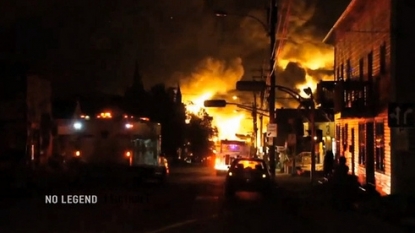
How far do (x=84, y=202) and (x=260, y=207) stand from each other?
18.4 feet

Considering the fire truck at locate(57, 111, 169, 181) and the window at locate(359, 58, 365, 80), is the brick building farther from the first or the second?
the fire truck at locate(57, 111, 169, 181)

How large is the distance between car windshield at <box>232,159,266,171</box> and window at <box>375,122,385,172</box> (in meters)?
4.52

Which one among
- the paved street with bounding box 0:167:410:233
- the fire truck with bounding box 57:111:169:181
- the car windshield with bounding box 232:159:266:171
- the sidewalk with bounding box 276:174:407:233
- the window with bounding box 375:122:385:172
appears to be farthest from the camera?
the fire truck with bounding box 57:111:169:181

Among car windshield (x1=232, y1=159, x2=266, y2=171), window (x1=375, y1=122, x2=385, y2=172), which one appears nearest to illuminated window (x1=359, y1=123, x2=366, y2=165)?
window (x1=375, y1=122, x2=385, y2=172)

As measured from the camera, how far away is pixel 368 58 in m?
32.7

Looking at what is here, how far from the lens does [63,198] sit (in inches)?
1008

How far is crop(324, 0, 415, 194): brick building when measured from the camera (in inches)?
1051

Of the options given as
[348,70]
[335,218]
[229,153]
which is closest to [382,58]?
[348,70]

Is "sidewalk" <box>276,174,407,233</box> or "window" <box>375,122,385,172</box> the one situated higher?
"window" <box>375,122,385,172</box>

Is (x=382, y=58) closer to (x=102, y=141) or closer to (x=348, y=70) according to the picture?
(x=348, y=70)

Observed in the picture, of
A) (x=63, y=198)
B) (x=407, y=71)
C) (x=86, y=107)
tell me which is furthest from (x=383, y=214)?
(x=86, y=107)

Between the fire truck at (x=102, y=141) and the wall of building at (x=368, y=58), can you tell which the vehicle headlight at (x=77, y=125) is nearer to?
the fire truck at (x=102, y=141)

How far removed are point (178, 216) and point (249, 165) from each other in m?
10.9

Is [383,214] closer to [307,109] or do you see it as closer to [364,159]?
[364,159]
